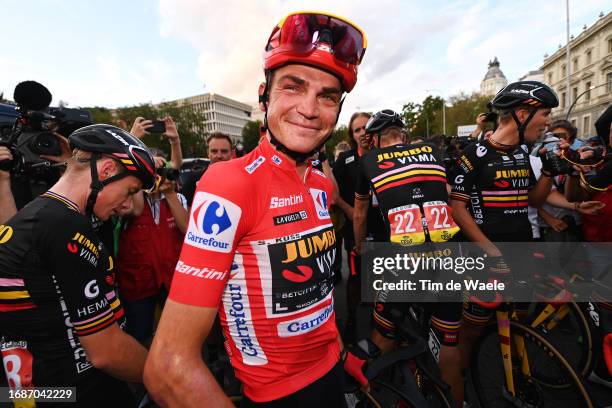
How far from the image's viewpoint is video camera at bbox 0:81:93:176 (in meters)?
2.74

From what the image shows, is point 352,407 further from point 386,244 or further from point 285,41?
point 285,41

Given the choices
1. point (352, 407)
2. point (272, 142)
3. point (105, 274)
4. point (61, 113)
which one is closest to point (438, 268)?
point (352, 407)

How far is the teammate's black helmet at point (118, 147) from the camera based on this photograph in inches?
72.0

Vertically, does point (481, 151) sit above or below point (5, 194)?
above

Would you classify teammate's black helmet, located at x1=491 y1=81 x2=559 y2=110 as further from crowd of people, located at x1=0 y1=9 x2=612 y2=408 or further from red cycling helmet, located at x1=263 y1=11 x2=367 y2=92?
red cycling helmet, located at x1=263 y1=11 x2=367 y2=92

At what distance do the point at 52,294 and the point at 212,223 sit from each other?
1.21 meters

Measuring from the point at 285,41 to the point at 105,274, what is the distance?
157cm

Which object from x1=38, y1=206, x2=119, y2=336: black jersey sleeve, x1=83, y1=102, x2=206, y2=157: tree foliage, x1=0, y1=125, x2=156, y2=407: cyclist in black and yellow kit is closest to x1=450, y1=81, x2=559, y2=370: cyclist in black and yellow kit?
x1=0, y1=125, x2=156, y2=407: cyclist in black and yellow kit

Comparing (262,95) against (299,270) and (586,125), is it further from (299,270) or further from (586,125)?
(586,125)

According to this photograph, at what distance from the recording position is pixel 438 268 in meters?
2.78

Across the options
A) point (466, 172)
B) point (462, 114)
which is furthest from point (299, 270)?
point (462, 114)

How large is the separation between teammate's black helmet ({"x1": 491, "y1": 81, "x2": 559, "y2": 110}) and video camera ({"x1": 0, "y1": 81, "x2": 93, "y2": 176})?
173 inches

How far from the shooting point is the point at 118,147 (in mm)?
1882

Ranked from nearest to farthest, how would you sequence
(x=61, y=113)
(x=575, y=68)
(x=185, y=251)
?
(x=185, y=251)
(x=61, y=113)
(x=575, y=68)
